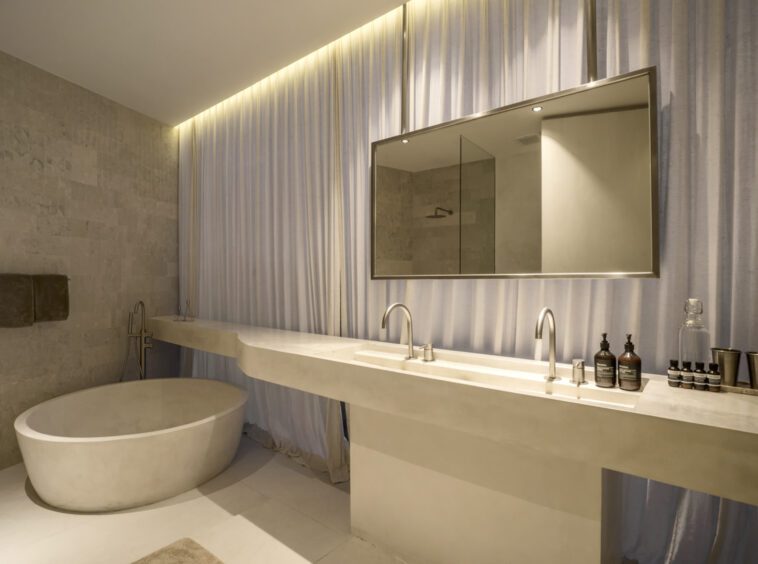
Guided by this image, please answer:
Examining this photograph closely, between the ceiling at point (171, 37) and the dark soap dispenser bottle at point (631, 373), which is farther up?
the ceiling at point (171, 37)

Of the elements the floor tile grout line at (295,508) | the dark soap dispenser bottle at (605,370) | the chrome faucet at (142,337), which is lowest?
the floor tile grout line at (295,508)

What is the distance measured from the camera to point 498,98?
174 cm

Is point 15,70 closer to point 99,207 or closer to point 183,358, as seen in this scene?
point 99,207

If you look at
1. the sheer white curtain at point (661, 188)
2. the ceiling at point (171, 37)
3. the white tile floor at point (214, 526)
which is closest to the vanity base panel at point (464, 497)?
the white tile floor at point (214, 526)

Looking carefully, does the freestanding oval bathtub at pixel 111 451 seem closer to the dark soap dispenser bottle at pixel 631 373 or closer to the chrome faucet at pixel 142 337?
the chrome faucet at pixel 142 337

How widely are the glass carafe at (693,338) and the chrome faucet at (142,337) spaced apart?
3.22 m

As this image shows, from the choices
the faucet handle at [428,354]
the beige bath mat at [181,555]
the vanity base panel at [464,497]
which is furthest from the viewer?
the faucet handle at [428,354]

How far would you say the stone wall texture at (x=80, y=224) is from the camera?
2.40 m

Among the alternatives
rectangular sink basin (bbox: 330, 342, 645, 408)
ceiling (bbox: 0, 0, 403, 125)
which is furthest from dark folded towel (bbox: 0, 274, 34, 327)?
rectangular sink basin (bbox: 330, 342, 645, 408)

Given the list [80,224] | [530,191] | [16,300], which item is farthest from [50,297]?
[530,191]

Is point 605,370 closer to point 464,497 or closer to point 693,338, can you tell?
point 693,338

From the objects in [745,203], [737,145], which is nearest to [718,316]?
[745,203]

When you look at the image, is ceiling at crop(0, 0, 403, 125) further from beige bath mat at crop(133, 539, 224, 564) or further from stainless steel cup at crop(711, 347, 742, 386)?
beige bath mat at crop(133, 539, 224, 564)

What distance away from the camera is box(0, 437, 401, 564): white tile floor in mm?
1611
